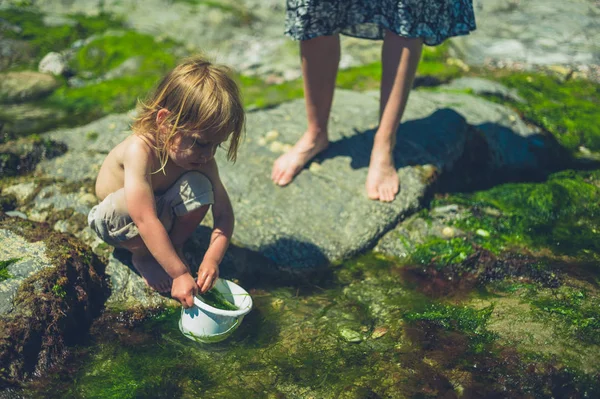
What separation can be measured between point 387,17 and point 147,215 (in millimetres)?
2156

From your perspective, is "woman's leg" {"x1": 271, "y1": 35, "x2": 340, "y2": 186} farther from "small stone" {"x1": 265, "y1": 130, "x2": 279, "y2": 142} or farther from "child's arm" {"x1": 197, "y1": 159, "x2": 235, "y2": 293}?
"child's arm" {"x1": 197, "y1": 159, "x2": 235, "y2": 293}

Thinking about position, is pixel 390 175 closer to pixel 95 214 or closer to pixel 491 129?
pixel 491 129

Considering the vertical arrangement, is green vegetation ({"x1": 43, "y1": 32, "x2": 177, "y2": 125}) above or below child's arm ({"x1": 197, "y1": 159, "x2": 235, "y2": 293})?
below

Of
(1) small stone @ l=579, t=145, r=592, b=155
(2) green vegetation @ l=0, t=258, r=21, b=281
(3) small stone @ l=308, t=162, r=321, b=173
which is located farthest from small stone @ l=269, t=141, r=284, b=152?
(1) small stone @ l=579, t=145, r=592, b=155

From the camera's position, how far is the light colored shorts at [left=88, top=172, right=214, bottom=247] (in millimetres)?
3508

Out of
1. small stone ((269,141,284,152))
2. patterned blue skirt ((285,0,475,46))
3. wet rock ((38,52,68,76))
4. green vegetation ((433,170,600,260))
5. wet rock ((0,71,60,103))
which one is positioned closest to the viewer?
patterned blue skirt ((285,0,475,46))

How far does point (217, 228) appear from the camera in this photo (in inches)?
146

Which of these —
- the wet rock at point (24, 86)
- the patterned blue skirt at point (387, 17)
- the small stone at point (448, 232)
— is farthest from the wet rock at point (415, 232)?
the wet rock at point (24, 86)

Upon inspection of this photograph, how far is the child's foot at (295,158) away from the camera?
4707mm

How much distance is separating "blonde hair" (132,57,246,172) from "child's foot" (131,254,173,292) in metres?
0.68

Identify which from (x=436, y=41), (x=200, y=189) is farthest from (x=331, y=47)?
(x=200, y=189)

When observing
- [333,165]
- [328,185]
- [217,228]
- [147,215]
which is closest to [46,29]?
[333,165]

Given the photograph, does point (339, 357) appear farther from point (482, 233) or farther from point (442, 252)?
point (482, 233)

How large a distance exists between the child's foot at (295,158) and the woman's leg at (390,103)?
466 mm
